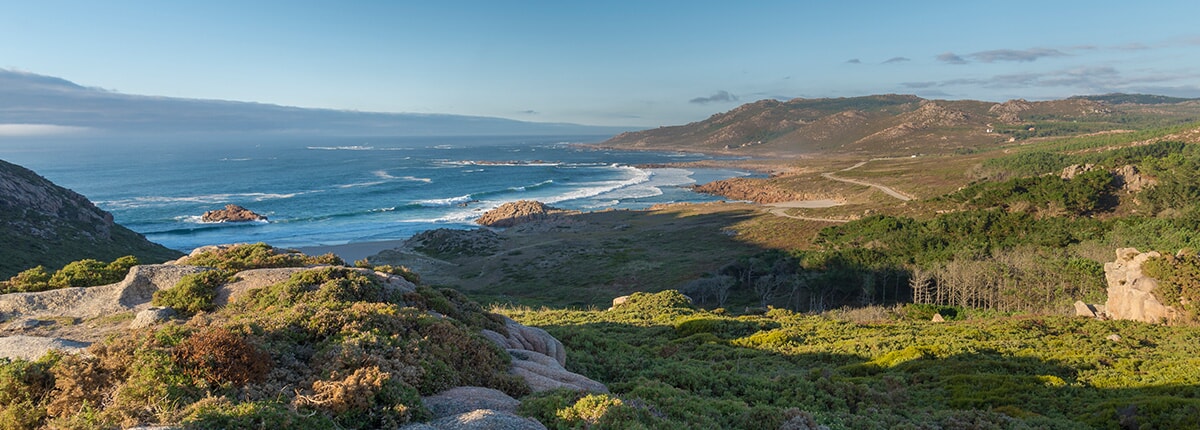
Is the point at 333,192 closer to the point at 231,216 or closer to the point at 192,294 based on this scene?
the point at 231,216

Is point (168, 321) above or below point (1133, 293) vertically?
above

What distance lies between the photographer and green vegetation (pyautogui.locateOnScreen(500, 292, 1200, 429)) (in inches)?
396

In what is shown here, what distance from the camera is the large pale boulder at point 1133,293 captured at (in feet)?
76.8

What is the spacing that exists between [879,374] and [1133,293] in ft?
53.3

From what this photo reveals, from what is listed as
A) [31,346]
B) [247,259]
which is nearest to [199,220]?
[247,259]

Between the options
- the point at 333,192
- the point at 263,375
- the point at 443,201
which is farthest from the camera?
the point at 333,192

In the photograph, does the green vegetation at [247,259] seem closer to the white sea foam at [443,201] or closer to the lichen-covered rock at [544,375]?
the lichen-covered rock at [544,375]

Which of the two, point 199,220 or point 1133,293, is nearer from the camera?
point 1133,293

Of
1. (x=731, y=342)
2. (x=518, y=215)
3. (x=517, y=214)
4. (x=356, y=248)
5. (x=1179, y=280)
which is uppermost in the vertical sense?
(x=1179, y=280)

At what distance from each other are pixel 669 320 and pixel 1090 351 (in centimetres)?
1440

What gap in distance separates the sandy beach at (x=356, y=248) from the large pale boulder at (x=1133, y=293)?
57.8 meters

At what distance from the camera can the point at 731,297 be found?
133 ft

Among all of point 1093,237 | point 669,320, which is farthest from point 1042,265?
point 669,320

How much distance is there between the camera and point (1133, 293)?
79.5 feet
